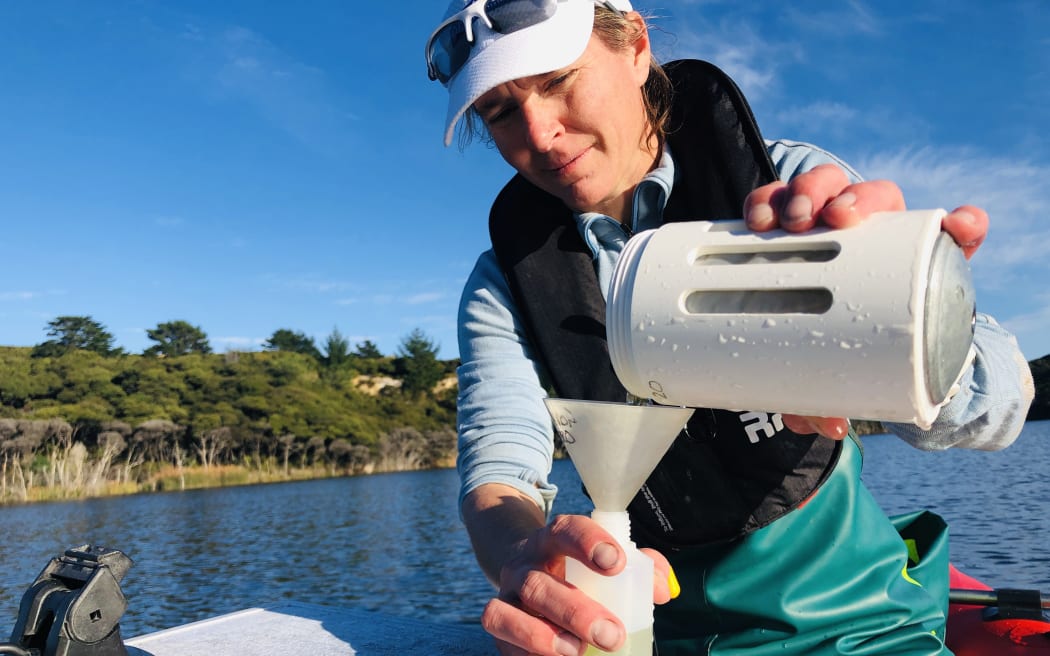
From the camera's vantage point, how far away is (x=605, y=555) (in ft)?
3.44

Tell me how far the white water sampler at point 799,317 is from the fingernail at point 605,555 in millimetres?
222

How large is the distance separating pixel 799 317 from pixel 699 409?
3.03ft

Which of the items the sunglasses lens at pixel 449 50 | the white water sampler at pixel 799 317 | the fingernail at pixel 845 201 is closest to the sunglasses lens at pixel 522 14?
the sunglasses lens at pixel 449 50

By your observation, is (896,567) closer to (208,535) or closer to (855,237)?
(855,237)

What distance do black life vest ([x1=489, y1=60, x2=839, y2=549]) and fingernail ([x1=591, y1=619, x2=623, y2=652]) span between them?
0.81 m

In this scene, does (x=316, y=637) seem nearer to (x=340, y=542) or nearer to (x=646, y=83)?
(x=646, y=83)

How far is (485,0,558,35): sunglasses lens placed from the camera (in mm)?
1702

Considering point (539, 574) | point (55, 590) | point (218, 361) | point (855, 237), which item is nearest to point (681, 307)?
point (855, 237)

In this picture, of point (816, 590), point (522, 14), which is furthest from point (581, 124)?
point (816, 590)

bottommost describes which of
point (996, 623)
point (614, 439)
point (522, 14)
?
point (996, 623)

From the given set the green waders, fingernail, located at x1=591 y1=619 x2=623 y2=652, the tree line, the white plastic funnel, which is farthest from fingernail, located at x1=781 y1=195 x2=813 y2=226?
the tree line

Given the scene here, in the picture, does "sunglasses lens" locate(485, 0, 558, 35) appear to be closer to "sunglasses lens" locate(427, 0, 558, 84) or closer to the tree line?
"sunglasses lens" locate(427, 0, 558, 84)

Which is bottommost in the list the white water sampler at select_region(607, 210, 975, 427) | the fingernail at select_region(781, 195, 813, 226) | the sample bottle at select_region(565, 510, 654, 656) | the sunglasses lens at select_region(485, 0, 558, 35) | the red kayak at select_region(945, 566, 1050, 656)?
the red kayak at select_region(945, 566, 1050, 656)

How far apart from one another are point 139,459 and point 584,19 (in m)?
50.9
